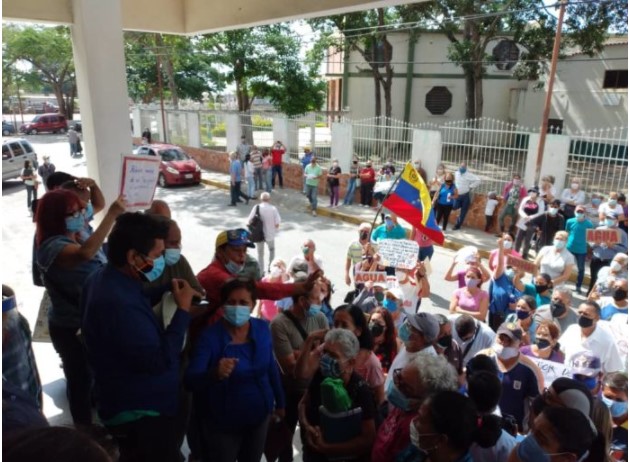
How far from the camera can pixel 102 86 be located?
4.94 metres

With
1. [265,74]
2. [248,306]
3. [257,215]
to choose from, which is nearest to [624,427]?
[248,306]

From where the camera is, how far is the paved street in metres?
4.85

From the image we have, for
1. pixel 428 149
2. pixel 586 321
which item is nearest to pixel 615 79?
pixel 428 149

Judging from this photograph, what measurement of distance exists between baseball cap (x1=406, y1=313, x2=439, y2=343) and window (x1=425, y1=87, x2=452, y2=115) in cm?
2429

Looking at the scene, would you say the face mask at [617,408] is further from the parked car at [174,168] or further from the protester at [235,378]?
the parked car at [174,168]

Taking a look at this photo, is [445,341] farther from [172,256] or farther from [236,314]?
[172,256]

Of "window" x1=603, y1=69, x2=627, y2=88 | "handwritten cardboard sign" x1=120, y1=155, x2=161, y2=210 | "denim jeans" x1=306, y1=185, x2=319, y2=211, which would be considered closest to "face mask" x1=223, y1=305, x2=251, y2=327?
"handwritten cardboard sign" x1=120, y1=155, x2=161, y2=210

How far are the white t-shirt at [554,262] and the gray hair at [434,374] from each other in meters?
4.90

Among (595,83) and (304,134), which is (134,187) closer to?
(304,134)

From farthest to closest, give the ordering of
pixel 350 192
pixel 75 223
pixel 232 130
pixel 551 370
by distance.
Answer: pixel 232 130 → pixel 350 192 → pixel 551 370 → pixel 75 223

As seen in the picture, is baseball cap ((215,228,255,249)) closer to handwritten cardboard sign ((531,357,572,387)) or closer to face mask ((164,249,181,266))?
face mask ((164,249,181,266))

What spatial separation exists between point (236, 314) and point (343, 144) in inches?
517

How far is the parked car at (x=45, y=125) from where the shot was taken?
3391cm

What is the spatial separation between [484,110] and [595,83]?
546cm
